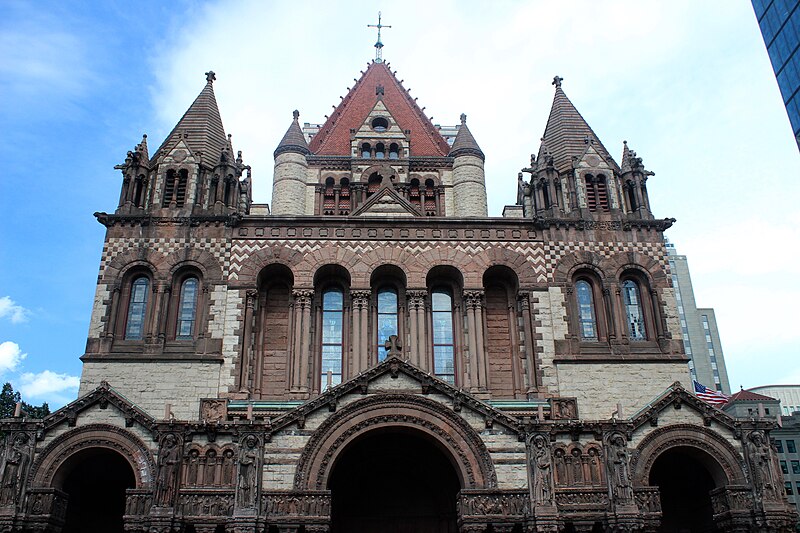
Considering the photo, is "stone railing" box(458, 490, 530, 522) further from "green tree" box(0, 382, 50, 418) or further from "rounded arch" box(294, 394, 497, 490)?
"green tree" box(0, 382, 50, 418)

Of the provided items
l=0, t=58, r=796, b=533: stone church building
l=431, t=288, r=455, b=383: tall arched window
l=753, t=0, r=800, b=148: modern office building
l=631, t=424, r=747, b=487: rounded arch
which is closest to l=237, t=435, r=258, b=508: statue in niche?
l=0, t=58, r=796, b=533: stone church building

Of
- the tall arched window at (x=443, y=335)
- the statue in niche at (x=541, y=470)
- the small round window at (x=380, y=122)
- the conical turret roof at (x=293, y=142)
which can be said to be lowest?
Result: the statue in niche at (x=541, y=470)

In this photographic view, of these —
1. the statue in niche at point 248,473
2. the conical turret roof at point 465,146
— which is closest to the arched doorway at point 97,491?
the statue in niche at point 248,473

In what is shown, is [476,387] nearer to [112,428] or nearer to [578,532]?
[578,532]

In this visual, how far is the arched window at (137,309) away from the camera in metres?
27.5

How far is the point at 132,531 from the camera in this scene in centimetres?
2045

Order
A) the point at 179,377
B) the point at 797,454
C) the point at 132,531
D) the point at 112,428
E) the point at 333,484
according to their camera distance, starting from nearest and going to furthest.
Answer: the point at 132,531 → the point at 112,428 → the point at 333,484 → the point at 179,377 → the point at 797,454

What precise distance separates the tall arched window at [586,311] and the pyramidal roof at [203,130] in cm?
1642

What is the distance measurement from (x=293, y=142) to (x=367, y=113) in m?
7.06

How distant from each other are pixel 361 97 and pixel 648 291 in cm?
2770

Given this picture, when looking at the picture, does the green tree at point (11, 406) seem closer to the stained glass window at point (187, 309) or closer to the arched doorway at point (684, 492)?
the stained glass window at point (187, 309)

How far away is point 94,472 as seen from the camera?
24.0m

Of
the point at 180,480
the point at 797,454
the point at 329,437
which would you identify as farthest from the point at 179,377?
the point at 797,454

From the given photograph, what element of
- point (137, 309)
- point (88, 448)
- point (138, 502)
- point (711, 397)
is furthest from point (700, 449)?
point (137, 309)
